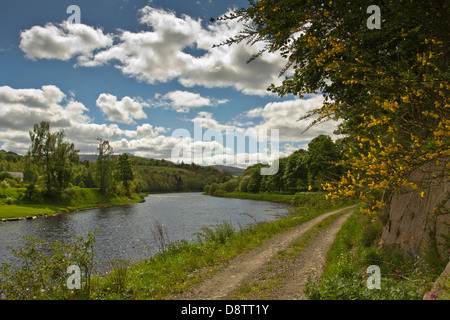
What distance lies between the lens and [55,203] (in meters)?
47.3

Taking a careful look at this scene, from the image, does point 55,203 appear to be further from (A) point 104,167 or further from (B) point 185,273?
(B) point 185,273

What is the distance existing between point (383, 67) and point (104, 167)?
226 feet

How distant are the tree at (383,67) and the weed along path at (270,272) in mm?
3317

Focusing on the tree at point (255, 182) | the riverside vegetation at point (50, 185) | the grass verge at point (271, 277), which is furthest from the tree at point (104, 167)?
the grass verge at point (271, 277)

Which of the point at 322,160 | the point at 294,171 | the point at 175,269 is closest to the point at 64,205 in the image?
the point at 294,171

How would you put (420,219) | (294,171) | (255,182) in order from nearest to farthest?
(420,219) → (294,171) → (255,182)

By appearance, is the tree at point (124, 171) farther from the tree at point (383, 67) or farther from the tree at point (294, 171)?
the tree at point (383, 67)

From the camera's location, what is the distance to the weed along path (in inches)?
249

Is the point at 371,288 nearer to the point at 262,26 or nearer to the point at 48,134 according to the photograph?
the point at 262,26

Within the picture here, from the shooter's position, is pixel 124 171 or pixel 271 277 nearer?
pixel 271 277

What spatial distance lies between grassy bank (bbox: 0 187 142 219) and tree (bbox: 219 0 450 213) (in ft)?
138

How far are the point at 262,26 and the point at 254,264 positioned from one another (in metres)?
7.39

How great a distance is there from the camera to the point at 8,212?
35125 millimetres

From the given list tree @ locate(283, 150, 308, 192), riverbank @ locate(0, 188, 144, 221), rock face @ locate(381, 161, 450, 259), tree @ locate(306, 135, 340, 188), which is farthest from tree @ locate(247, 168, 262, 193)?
rock face @ locate(381, 161, 450, 259)
